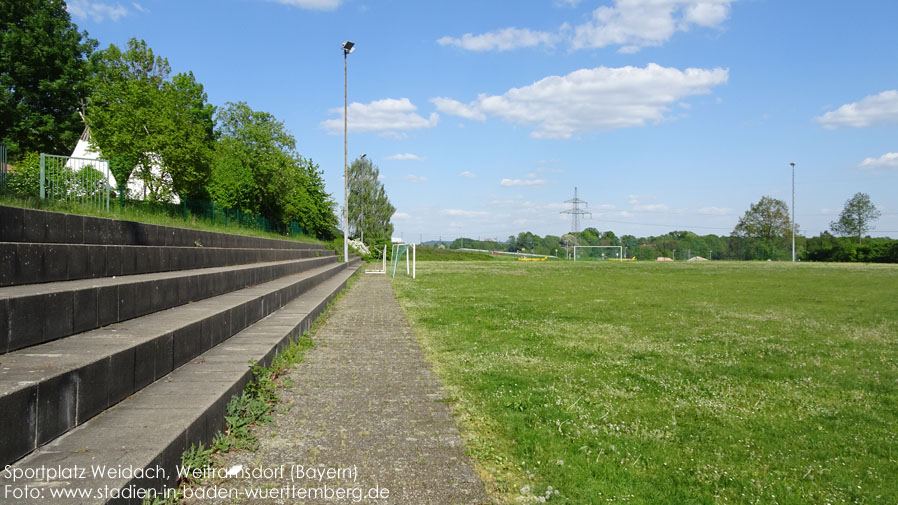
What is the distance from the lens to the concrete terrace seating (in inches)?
97.7

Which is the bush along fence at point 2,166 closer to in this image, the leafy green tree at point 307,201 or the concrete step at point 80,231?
the concrete step at point 80,231

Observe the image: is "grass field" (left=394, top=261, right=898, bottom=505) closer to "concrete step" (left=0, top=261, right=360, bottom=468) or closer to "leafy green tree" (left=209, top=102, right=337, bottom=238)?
"concrete step" (left=0, top=261, right=360, bottom=468)

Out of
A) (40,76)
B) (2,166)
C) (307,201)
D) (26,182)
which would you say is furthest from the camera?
(307,201)

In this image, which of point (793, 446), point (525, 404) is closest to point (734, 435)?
point (793, 446)

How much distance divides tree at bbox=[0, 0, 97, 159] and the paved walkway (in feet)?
149

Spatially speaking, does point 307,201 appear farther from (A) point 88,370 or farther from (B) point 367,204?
(A) point 88,370

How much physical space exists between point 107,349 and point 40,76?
168 feet

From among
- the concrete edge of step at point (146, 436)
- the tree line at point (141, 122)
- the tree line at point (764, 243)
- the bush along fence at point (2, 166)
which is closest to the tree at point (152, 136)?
the tree line at point (141, 122)

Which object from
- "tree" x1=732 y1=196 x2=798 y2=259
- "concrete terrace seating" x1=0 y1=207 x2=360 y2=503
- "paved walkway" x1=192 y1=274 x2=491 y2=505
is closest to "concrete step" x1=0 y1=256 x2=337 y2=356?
"concrete terrace seating" x1=0 y1=207 x2=360 y2=503

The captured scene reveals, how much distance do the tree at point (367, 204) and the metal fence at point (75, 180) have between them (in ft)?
202

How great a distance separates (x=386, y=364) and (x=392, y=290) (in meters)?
11.8

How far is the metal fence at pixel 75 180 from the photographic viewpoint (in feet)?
25.7

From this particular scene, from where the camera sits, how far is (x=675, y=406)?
15.6ft

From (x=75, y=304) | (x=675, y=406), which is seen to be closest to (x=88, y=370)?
(x=75, y=304)
